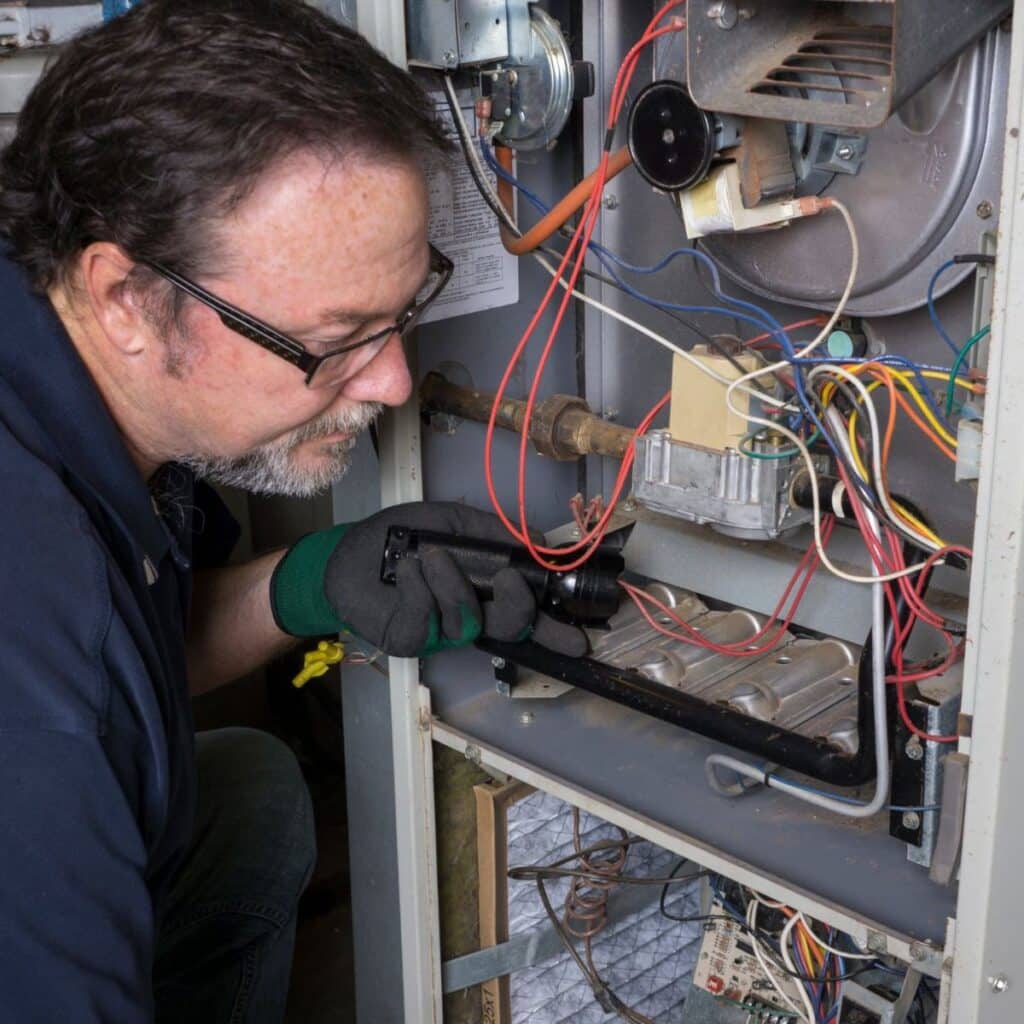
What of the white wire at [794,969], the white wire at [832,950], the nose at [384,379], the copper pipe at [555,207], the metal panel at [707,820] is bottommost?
the white wire at [794,969]

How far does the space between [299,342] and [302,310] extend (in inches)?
1.3

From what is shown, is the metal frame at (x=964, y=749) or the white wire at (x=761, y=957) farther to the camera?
→ the white wire at (x=761, y=957)

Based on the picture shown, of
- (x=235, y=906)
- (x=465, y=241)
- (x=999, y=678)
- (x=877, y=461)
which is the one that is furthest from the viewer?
(x=235, y=906)

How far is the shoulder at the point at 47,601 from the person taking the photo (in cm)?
89

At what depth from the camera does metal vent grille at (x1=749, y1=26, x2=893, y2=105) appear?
39.0 inches

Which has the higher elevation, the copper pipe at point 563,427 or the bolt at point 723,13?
Result: the bolt at point 723,13

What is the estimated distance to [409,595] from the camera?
125 cm

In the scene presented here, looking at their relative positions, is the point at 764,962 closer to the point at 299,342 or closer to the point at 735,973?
the point at 735,973

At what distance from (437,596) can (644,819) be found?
0.28 meters

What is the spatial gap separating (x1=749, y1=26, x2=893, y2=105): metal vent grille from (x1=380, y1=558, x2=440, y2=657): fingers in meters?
0.53

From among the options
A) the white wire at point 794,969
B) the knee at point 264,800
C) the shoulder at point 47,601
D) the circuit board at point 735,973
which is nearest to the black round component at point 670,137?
the shoulder at point 47,601

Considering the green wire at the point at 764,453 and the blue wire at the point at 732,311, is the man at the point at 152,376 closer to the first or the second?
the blue wire at the point at 732,311

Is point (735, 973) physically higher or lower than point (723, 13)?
lower

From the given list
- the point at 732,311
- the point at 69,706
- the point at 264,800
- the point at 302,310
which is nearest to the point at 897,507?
the point at 732,311
